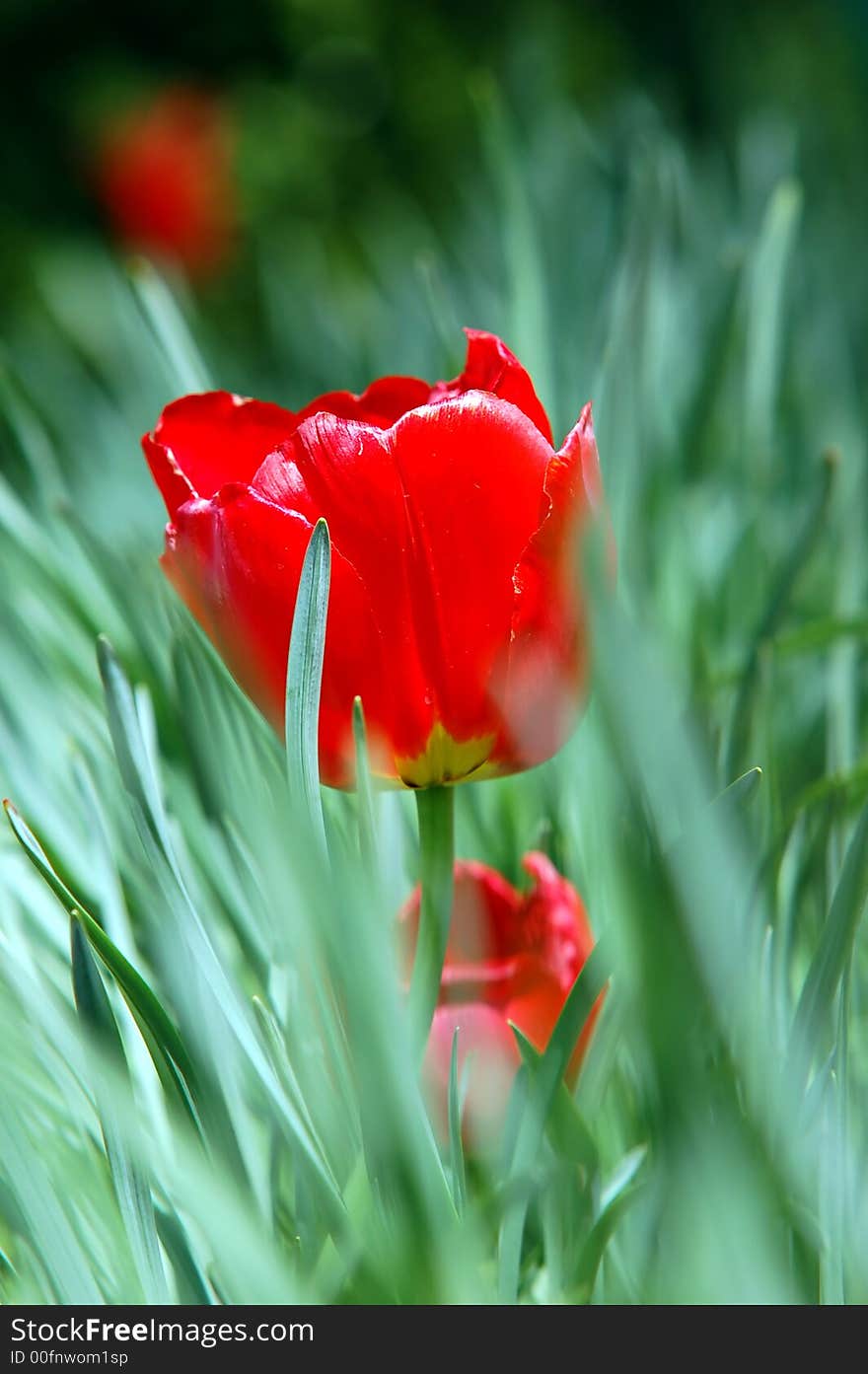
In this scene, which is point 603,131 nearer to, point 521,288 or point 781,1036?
point 521,288

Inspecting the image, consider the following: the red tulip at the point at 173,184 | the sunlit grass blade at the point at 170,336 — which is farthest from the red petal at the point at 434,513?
the red tulip at the point at 173,184

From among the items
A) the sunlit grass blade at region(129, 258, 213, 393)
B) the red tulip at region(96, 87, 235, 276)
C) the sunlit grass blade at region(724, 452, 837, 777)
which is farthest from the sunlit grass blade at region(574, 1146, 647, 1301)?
the red tulip at region(96, 87, 235, 276)

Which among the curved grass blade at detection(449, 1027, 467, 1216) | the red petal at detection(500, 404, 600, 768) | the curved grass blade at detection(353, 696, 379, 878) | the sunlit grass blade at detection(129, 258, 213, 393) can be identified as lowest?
the curved grass blade at detection(449, 1027, 467, 1216)

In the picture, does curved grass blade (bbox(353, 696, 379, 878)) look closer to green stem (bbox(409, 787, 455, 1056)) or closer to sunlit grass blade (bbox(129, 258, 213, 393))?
green stem (bbox(409, 787, 455, 1056))

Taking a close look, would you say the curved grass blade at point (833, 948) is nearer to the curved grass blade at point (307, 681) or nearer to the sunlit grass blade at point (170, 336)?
the curved grass blade at point (307, 681)

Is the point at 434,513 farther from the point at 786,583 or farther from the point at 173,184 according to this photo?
the point at 173,184

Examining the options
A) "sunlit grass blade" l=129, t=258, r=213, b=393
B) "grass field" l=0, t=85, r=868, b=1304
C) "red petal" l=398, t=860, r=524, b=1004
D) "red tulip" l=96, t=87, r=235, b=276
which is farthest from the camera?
"red tulip" l=96, t=87, r=235, b=276

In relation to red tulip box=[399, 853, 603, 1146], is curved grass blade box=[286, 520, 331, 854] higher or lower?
higher
